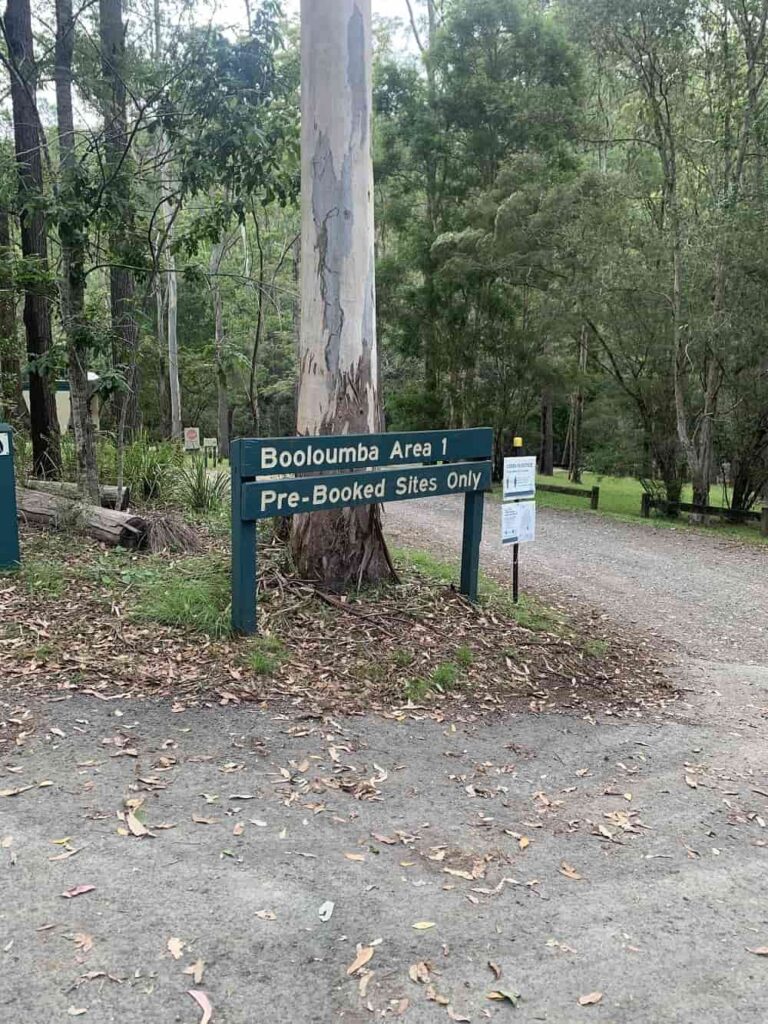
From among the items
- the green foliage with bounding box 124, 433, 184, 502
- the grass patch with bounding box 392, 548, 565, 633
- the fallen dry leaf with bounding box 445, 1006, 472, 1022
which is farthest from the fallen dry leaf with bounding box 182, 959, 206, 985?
the green foliage with bounding box 124, 433, 184, 502

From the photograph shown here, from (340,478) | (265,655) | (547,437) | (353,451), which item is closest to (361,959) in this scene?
(265,655)

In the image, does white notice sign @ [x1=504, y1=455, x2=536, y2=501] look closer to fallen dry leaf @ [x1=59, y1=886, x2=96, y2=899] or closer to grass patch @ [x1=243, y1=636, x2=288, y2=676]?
grass patch @ [x1=243, y1=636, x2=288, y2=676]

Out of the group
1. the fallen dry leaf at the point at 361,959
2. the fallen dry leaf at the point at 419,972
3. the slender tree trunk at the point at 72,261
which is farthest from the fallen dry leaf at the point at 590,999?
the slender tree trunk at the point at 72,261

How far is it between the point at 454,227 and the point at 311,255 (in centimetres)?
1568

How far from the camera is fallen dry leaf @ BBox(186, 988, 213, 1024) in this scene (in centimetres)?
220

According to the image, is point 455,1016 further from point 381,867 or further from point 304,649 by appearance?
point 304,649

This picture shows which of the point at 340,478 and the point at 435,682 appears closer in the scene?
the point at 435,682

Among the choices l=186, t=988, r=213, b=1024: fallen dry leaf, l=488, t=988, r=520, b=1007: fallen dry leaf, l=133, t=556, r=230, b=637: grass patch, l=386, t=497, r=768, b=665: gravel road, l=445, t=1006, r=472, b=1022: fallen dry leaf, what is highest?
l=133, t=556, r=230, b=637: grass patch

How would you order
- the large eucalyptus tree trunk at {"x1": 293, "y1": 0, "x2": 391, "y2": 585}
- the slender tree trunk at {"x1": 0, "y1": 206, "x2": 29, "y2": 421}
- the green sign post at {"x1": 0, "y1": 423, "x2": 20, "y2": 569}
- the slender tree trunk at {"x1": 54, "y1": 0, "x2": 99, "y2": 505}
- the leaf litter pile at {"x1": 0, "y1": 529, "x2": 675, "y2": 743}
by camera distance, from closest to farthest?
the leaf litter pile at {"x1": 0, "y1": 529, "x2": 675, "y2": 743} < the large eucalyptus tree trunk at {"x1": 293, "y1": 0, "x2": 391, "y2": 585} < the green sign post at {"x1": 0, "y1": 423, "x2": 20, "y2": 569} < the slender tree trunk at {"x1": 54, "y1": 0, "x2": 99, "y2": 505} < the slender tree trunk at {"x1": 0, "y1": 206, "x2": 29, "y2": 421}

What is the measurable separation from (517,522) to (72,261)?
5033 millimetres

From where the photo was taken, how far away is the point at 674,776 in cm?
420

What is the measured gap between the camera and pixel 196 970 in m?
2.38

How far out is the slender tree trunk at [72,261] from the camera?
7070 millimetres

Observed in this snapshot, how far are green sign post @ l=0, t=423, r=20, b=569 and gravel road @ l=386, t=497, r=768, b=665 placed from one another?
5.18m
